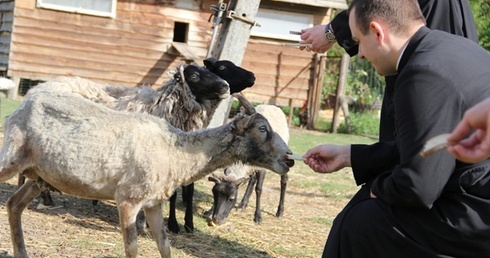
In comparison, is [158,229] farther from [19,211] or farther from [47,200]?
[47,200]

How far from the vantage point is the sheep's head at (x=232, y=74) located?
27.1 ft

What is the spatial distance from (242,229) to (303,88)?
1447 centimetres

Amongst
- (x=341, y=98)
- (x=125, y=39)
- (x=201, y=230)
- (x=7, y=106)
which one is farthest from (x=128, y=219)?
(x=341, y=98)

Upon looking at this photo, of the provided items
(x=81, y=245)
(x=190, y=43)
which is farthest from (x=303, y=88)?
(x=81, y=245)

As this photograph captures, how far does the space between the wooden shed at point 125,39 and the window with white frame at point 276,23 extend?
28 millimetres

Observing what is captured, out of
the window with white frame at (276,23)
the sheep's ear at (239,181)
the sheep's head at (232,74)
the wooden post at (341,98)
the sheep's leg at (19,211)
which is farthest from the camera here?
the wooden post at (341,98)

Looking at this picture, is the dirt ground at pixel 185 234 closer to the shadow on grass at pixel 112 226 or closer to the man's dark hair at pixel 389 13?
the shadow on grass at pixel 112 226

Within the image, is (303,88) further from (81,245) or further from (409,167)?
(409,167)

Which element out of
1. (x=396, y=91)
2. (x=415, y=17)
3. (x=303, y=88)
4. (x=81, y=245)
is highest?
(x=415, y=17)

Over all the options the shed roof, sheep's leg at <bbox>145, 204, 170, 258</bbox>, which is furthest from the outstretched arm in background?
the shed roof

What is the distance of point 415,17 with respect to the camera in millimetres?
3283

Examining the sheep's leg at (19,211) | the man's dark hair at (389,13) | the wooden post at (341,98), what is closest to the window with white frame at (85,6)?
the wooden post at (341,98)

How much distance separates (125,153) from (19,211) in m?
1.03

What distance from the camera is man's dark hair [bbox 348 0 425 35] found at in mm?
3193
